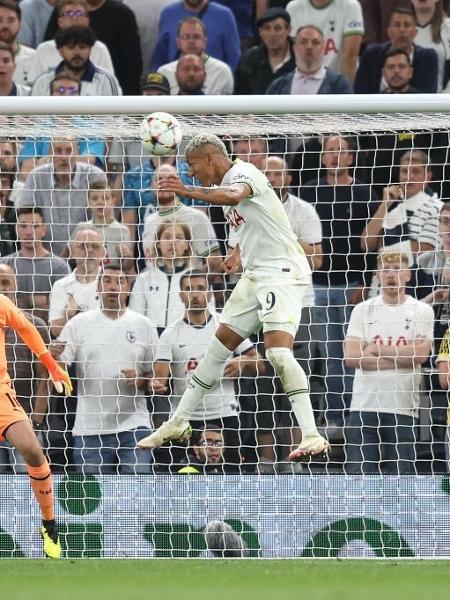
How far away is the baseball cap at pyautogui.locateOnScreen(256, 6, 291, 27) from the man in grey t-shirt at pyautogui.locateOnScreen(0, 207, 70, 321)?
396cm

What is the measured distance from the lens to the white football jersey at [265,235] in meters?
10.2

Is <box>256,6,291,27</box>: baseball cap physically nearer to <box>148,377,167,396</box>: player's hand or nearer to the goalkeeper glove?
<box>148,377,167,396</box>: player's hand

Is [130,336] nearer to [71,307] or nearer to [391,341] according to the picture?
[71,307]

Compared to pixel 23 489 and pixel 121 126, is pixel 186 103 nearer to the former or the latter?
pixel 121 126

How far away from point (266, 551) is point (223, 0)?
302 inches

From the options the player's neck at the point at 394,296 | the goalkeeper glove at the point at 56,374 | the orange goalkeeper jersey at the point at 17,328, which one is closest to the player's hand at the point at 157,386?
the goalkeeper glove at the point at 56,374

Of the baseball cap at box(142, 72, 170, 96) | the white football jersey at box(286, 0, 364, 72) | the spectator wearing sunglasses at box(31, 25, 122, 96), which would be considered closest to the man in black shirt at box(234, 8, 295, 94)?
the white football jersey at box(286, 0, 364, 72)

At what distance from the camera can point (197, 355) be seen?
480 inches

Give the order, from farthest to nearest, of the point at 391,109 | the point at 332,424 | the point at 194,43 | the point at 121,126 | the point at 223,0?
the point at 223,0
the point at 194,43
the point at 332,424
the point at 121,126
the point at 391,109

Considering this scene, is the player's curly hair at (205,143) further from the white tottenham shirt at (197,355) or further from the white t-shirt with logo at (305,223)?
the white tottenham shirt at (197,355)

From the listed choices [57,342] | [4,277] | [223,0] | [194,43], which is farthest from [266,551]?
[223,0]

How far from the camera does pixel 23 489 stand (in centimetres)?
1150

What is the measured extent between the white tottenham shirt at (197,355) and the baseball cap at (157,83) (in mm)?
3083

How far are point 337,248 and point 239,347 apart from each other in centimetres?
137
